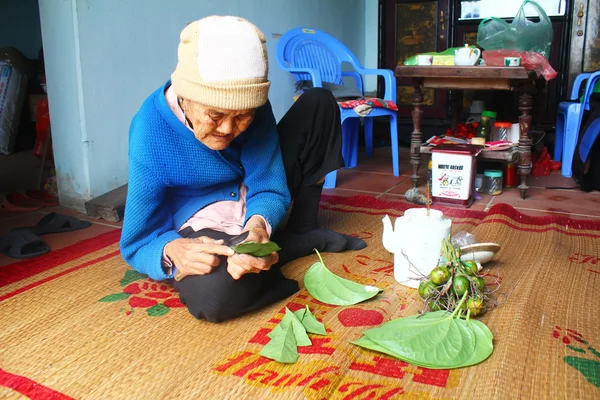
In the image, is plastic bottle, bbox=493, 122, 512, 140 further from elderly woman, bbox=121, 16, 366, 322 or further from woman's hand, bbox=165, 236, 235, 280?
woman's hand, bbox=165, 236, 235, 280

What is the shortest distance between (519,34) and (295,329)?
8.81 ft

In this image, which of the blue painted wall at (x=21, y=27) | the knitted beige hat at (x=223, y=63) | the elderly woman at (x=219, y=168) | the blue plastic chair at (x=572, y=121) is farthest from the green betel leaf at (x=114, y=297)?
the blue painted wall at (x=21, y=27)

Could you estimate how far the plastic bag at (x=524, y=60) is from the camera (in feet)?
9.36

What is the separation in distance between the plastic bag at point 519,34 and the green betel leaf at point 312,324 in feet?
8.36

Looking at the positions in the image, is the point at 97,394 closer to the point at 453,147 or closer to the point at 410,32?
the point at 453,147

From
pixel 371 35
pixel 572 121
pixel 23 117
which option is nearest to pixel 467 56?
pixel 572 121

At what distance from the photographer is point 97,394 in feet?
3.80

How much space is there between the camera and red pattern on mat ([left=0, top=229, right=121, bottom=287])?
5.99ft

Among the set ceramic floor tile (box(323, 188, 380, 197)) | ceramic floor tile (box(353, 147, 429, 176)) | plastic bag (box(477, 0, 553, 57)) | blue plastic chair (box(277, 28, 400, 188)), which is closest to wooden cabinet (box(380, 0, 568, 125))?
ceramic floor tile (box(353, 147, 429, 176))

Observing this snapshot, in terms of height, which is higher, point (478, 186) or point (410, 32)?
point (410, 32)

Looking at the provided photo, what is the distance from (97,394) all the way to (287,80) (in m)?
Answer: 3.05

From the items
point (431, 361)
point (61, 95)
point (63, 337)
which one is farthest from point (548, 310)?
point (61, 95)

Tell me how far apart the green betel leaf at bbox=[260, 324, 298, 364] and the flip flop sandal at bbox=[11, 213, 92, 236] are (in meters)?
1.39

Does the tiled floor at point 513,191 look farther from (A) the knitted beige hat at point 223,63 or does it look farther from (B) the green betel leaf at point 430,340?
(A) the knitted beige hat at point 223,63
